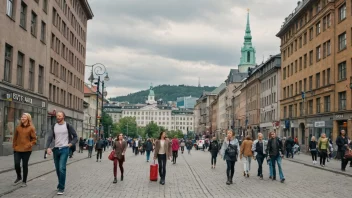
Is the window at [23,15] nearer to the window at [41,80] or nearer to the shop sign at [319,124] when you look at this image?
the window at [41,80]

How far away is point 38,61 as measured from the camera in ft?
134

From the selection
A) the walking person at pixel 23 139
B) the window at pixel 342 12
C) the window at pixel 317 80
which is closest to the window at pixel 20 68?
the walking person at pixel 23 139

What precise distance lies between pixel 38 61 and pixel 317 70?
91.7ft

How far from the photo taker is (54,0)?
49.4 m

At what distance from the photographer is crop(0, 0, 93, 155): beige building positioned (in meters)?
32.1

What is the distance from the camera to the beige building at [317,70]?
43.2 metres

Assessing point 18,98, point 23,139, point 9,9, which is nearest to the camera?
point 23,139

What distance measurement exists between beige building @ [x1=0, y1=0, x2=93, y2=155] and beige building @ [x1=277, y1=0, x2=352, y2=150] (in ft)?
84.6

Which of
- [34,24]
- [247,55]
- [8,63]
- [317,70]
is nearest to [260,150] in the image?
[8,63]

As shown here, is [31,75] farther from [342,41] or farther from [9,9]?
[342,41]

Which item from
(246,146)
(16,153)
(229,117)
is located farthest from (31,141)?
(229,117)

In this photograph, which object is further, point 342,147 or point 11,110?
point 11,110

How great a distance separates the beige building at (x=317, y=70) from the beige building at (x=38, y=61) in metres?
25.8

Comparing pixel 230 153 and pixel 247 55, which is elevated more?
pixel 247 55
